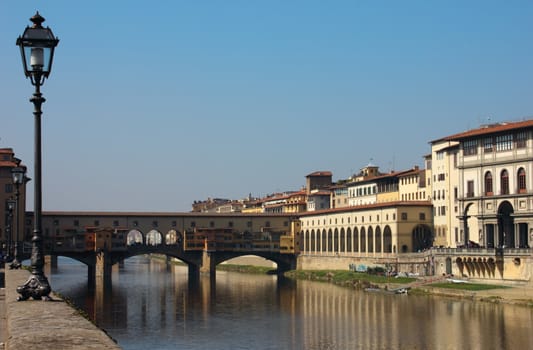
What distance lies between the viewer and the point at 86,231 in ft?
341

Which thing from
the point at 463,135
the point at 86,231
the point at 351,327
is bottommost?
the point at 351,327

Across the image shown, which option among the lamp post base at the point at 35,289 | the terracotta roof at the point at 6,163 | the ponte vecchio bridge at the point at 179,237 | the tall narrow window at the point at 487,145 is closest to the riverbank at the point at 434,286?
the ponte vecchio bridge at the point at 179,237

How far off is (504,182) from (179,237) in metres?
51.5

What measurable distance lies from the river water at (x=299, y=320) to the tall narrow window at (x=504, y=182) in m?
12.9

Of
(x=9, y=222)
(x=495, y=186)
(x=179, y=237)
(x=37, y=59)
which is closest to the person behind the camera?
(x=37, y=59)

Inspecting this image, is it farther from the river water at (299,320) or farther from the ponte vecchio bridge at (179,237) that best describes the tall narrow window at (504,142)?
the ponte vecchio bridge at (179,237)

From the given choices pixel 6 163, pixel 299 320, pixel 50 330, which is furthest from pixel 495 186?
pixel 50 330

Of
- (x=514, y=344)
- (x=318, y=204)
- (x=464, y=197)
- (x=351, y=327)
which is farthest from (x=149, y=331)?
(x=318, y=204)

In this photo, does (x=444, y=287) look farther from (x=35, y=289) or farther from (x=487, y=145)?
(x=35, y=289)

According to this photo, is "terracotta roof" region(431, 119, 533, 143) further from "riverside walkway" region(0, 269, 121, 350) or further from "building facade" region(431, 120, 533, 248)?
"riverside walkway" region(0, 269, 121, 350)

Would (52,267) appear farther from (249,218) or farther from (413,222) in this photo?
(413,222)

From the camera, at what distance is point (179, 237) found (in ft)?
363

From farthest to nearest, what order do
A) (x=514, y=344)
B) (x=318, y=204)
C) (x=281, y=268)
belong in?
(x=318, y=204), (x=281, y=268), (x=514, y=344)

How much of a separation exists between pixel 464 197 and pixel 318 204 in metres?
57.3
